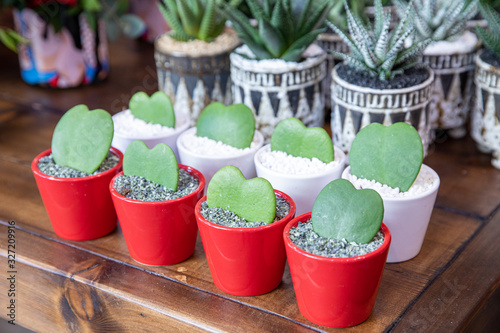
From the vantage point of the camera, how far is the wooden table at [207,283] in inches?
31.7

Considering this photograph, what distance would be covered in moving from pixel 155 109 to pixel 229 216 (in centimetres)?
37

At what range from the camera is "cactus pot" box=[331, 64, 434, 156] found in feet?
3.48

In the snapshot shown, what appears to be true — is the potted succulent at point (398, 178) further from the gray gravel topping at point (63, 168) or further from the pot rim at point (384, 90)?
the gray gravel topping at point (63, 168)

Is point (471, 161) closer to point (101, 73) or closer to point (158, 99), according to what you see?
point (158, 99)

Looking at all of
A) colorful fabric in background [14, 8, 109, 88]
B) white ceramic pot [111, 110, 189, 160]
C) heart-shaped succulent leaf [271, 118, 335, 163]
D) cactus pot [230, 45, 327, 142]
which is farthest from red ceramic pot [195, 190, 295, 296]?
colorful fabric in background [14, 8, 109, 88]

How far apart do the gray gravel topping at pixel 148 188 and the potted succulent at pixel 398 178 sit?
0.25 m

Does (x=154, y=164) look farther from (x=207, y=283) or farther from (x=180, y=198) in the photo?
(x=207, y=283)

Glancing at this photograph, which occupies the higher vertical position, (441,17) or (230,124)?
(441,17)

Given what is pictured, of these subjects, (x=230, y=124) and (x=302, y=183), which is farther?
(x=230, y=124)

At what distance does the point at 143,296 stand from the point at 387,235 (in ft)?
1.18

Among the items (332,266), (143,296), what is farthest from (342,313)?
(143,296)

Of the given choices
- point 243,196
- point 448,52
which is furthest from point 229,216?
point 448,52

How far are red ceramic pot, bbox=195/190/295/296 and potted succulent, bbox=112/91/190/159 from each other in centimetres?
26

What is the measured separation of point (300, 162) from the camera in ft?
3.14
